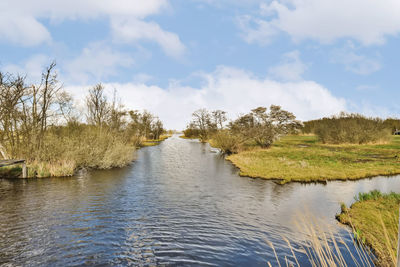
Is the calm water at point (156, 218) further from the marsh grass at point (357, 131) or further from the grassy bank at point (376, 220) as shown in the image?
the marsh grass at point (357, 131)

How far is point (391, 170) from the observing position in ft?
67.1

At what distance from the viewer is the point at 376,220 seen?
943cm

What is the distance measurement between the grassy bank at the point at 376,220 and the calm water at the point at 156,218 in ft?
2.08

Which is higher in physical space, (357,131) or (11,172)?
(357,131)

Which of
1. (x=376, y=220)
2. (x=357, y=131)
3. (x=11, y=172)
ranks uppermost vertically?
(x=357, y=131)

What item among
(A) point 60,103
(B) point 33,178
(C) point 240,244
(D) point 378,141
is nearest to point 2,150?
(B) point 33,178

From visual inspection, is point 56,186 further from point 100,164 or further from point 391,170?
point 391,170

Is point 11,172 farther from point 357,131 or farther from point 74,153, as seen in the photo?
point 357,131

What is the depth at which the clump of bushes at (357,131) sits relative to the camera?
138ft

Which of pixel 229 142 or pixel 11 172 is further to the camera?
pixel 229 142

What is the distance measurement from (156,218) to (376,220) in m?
8.44

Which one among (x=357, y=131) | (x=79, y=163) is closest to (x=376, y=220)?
(x=79, y=163)

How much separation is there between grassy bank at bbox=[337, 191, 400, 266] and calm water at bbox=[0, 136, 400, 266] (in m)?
0.63

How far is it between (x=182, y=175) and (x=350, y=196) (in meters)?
11.6
